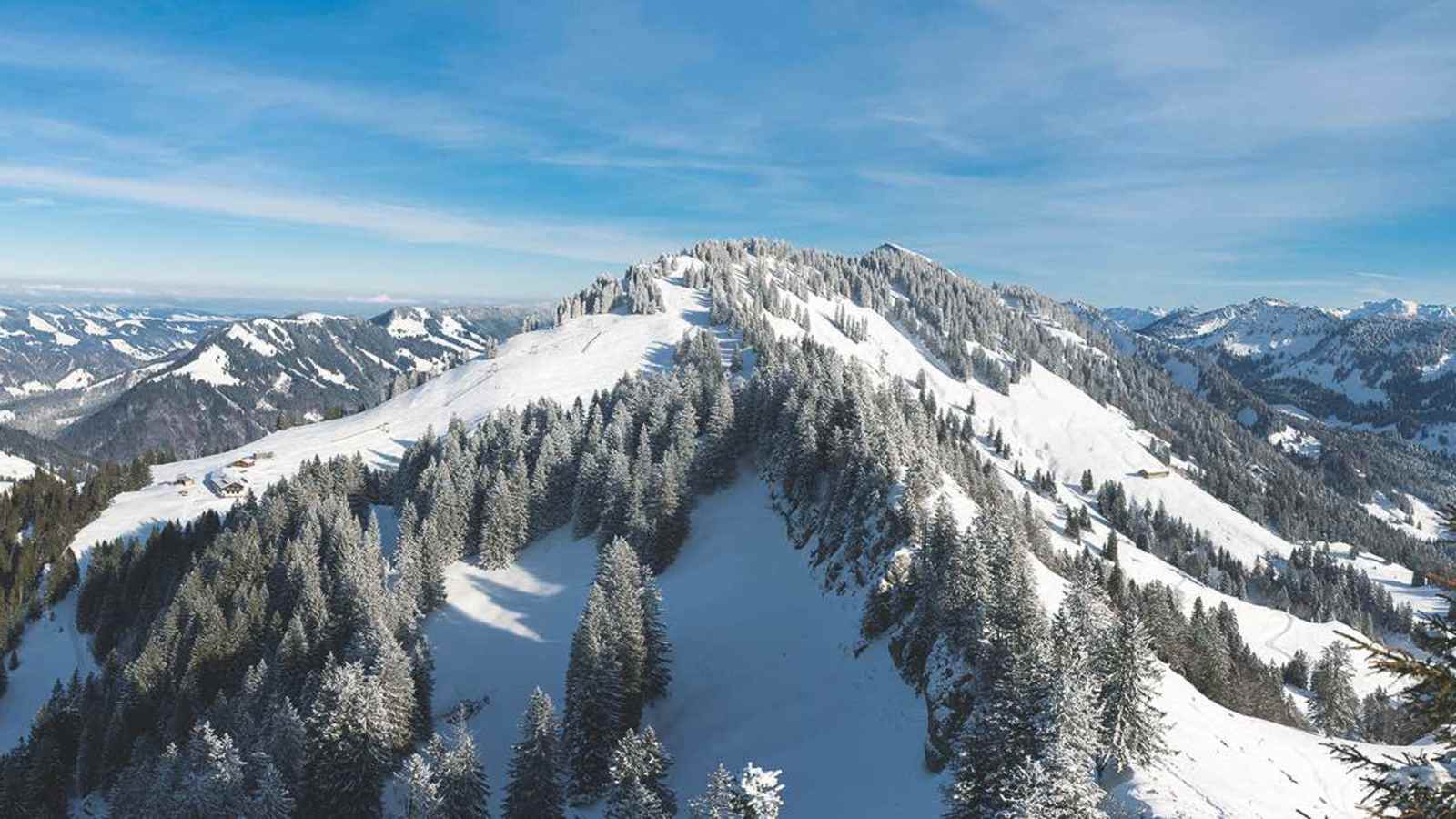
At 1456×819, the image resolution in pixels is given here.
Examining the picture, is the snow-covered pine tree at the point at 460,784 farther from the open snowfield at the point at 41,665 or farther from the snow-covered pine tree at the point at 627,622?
the open snowfield at the point at 41,665

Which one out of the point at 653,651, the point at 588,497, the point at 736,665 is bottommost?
the point at 736,665

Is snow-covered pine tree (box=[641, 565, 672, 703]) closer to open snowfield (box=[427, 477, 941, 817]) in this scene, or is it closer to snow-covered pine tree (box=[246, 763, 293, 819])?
open snowfield (box=[427, 477, 941, 817])

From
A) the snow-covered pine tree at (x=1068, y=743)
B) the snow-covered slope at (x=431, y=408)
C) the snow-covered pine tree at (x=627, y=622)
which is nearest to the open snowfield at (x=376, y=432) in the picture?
the snow-covered slope at (x=431, y=408)

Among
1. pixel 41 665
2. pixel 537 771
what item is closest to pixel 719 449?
pixel 537 771

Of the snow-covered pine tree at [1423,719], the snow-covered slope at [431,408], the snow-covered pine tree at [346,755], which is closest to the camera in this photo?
the snow-covered pine tree at [1423,719]

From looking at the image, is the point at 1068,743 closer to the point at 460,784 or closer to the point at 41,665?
the point at 460,784

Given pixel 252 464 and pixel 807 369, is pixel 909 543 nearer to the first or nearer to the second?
pixel 807 369
